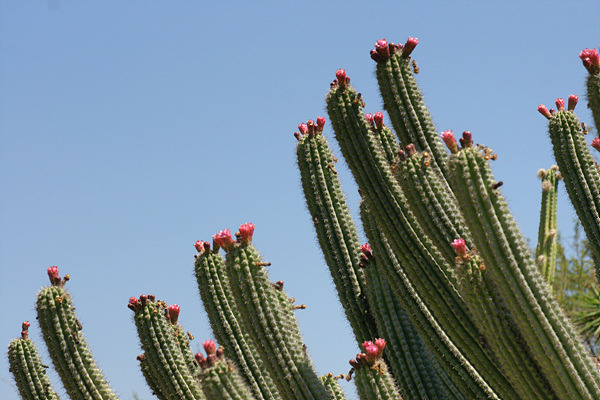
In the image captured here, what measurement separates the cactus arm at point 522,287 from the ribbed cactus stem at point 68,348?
168 inches

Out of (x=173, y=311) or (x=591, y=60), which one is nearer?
(x=591, y=60)

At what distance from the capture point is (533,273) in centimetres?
508

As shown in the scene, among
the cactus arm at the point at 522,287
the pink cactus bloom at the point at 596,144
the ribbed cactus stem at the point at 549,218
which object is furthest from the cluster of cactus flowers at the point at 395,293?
the ribbed cactus stem at the point at 549,218

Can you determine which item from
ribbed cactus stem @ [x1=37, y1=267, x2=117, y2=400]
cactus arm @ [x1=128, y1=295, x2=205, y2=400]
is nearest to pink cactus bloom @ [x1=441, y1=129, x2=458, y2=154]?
cactus arm @ [x1=128, y1=295, x2=205, y2=400]

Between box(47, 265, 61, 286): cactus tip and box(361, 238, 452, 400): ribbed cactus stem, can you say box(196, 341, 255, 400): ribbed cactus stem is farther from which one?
box(47, 265, 61, 286): cactus tip

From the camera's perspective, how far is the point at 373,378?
18.1ft

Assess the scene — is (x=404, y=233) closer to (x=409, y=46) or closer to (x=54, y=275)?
(x=409, y=46)

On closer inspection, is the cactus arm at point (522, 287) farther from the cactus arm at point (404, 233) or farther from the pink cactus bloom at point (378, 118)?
the pink cactus bloom at point (378, 118)

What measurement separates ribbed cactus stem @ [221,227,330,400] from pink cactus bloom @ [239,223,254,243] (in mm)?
28

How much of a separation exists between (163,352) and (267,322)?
1.67 meters

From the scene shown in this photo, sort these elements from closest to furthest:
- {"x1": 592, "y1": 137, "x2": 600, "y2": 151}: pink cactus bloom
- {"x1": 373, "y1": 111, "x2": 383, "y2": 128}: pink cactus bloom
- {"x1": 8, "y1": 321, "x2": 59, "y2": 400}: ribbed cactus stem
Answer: {"x1": 373, "y1": 111, "x2": 383, "y2": 128}: pink cactus bloom
{"x1": 8, "y1": 321, "x2": 59, "y2": 400}: ribbed cactus stem
{"x1": 592, "y1": 137, "x2": 600, "y2": 151}: pink cactus bloom

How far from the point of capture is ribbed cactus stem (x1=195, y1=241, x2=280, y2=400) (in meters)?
7.00

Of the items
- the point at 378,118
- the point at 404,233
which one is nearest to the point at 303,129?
the point at 378,118

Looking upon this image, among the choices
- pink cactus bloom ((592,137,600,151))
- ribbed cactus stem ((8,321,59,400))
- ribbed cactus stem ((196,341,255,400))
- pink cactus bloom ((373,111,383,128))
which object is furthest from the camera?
pink cactus bloom ((592,137,600,151))
